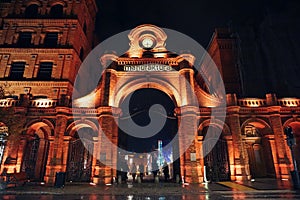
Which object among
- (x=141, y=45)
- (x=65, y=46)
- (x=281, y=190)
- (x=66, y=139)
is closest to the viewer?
(x=281, y=190)

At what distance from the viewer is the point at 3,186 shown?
12594 millimetres

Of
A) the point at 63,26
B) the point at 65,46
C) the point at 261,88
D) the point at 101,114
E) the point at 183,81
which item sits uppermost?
the point at 63,26

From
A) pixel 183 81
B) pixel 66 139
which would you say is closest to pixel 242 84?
pixel 183 81

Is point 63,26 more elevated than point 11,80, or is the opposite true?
point 63,26

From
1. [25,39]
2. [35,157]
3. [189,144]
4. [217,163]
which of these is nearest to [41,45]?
[25,39]

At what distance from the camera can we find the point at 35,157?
19875mm

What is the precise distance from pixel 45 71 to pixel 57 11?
10.0 meters

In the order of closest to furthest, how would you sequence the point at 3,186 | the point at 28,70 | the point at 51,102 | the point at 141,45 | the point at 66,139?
the point at 3,186
the point at 66,139
the point at 51,102
the point at 141,45
the point at 28,70

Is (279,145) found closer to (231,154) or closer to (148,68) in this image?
(231,154)

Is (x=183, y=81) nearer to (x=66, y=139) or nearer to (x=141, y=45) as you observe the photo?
(x=141, y=45)

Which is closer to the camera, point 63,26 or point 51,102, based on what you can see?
point 51,102

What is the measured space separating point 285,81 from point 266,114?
10362 millimetres

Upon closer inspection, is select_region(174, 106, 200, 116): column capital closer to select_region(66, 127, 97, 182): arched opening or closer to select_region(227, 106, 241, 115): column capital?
select_region(227, 106, 241, 115): column capital

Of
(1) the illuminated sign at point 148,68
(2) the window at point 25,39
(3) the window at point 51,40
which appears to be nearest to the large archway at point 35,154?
(1) the illuminated sign at point 148,68
